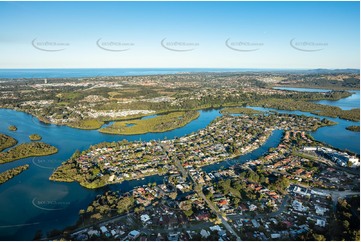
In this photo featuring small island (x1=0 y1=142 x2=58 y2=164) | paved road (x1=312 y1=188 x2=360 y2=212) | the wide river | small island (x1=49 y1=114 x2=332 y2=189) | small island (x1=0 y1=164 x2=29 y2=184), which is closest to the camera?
the wide river

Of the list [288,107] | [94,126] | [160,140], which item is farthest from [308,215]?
[288,107]

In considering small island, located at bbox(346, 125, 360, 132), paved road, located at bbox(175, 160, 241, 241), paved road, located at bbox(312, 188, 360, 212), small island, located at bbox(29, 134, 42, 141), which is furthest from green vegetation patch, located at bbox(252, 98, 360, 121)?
small island, located at bbox(29, 134, 42, 141)

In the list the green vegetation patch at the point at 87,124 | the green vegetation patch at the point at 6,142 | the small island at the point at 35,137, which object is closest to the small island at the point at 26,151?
the green vegetation patch at the point at 6,142

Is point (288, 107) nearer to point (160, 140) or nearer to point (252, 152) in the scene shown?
point (252, 152)

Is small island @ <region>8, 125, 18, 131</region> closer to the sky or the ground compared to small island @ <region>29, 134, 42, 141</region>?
closer to the sky

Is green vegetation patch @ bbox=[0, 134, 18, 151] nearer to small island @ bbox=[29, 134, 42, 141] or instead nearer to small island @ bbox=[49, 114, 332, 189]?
small island @ bbox=[29, 134, 42, 141]
